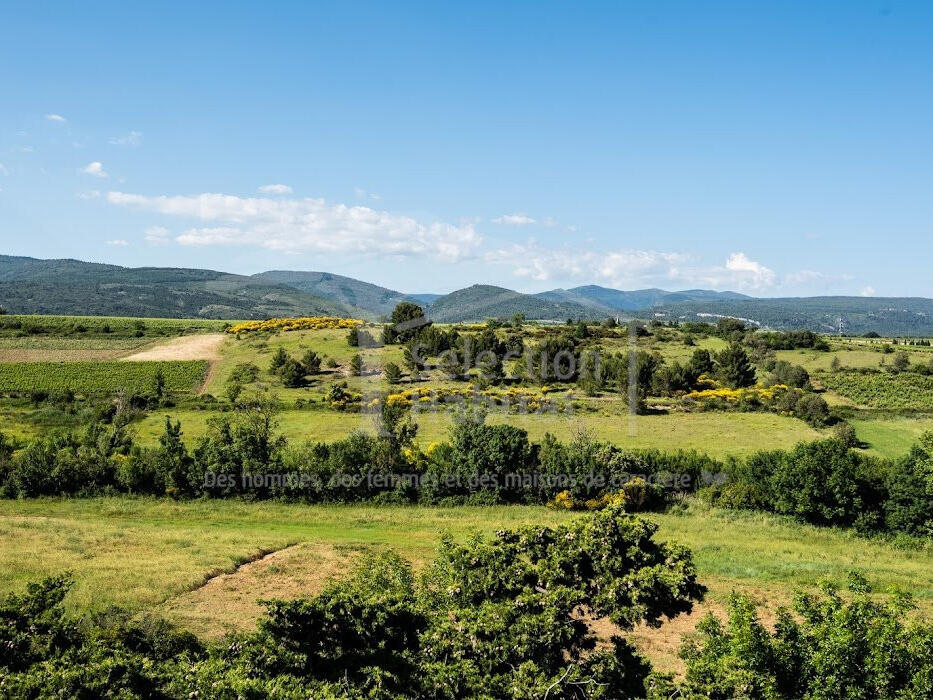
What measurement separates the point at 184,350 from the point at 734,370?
2835 inches

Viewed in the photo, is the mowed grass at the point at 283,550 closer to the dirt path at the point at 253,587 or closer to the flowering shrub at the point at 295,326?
the dirt path at the point at 253,587

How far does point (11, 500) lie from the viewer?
1460 inches

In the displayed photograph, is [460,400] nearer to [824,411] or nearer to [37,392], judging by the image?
[824,411]

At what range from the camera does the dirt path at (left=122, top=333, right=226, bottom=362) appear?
276ft

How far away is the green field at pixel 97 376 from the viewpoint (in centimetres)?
6875

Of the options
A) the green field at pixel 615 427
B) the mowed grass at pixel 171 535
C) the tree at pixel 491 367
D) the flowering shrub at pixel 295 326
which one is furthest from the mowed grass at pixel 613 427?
the flowering shrub at pixel 295 326

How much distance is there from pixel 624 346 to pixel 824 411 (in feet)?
117

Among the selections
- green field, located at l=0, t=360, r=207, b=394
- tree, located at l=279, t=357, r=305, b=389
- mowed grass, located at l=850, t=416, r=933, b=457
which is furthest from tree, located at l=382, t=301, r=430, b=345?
mowed grass, located at l=850, t=416, r=933, b=457

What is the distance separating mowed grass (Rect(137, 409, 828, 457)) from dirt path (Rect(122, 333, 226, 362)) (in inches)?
1127

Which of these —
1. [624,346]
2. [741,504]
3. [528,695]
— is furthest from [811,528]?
[624,346]

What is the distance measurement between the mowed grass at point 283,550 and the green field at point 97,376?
118 feet

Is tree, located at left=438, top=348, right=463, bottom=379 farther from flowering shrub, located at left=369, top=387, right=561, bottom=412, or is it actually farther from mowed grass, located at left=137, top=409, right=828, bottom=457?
mowed grass, located at left=137, top=409, right=828, bottom=457

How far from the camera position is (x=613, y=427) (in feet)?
178

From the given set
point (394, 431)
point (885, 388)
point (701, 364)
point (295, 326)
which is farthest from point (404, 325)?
point (885, 388)
